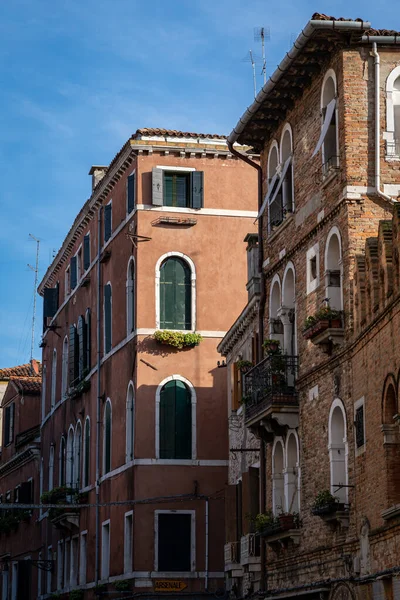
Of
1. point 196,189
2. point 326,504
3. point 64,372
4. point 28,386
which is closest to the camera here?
point 326,504

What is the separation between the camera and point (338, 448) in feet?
82.3

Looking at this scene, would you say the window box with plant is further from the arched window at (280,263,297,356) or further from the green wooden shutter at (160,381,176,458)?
the arched window at (280,263,297,356)

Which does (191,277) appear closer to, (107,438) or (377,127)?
(107,438)

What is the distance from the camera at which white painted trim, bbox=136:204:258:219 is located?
40406 millimetres

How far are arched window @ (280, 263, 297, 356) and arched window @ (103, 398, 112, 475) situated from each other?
1420cm

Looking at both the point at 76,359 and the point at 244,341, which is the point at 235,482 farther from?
the point at 76,359

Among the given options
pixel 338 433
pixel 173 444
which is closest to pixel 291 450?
pixel 338 433

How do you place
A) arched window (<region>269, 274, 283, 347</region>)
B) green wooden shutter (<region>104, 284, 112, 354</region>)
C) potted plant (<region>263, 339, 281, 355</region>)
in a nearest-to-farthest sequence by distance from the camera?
potted plant (<region>263, 339, 281, 355</region>)
arched window (<region>269, 274, 283, 347</region>)
green wooden shutter (<region>104, 284, 112, 354</region>)

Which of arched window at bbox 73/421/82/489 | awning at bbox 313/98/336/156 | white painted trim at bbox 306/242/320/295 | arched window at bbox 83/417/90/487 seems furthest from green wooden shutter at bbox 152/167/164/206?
awning at bbox 313/98/336/156

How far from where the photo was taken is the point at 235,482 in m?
35.0

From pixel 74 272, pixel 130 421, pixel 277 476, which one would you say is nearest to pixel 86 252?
pixel 74 272

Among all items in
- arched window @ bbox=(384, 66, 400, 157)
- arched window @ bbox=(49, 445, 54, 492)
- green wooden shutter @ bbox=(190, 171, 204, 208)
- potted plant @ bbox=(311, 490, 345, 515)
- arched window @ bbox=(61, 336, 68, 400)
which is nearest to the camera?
potted plant @ bbox=(311, 490, 345, 515)

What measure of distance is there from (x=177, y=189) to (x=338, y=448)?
17172mm

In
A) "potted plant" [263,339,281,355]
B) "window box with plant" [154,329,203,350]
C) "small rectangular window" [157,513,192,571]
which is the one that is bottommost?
"small rectangular window" [157,513,192,571]
